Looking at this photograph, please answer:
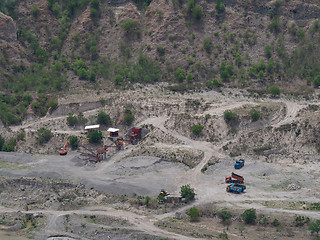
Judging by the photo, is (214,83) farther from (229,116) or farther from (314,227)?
(314,227)

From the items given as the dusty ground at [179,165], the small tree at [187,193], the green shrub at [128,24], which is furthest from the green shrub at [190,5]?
the small tree at [187,193]

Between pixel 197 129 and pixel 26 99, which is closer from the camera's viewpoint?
pixel 197 129

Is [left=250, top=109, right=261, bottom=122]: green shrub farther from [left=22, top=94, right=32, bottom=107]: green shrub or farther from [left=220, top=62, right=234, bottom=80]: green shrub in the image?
[left=22, top=94, right=32, bottom=107]: green shrub

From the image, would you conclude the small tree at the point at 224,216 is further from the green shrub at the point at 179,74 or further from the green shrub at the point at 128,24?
the green shrub at the point at 128,24

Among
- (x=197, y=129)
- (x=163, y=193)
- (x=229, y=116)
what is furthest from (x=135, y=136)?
(x=163, y=193)

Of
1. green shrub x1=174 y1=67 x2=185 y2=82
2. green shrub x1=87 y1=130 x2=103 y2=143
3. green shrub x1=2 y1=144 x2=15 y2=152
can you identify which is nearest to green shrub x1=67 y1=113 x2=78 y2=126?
green shrub x1=87 y1=130 x2=103 y2=143
